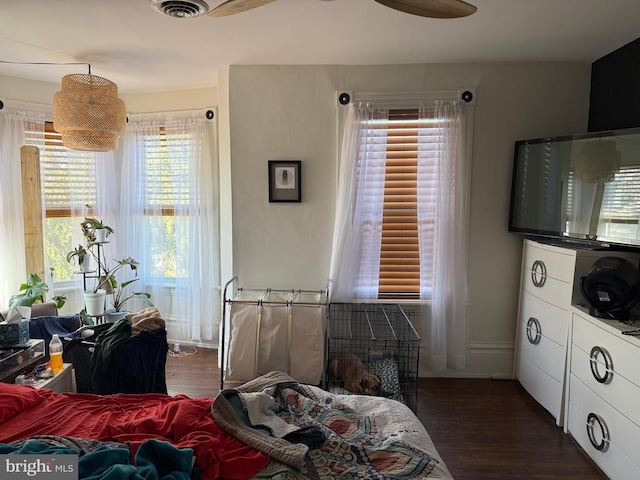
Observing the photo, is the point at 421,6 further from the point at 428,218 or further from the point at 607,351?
the point at 607,351

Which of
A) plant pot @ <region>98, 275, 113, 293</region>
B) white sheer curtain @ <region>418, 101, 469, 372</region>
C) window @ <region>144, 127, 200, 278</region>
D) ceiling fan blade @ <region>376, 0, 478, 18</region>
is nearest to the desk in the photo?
plant pot @ <region>98, 275, 113, 293</region>

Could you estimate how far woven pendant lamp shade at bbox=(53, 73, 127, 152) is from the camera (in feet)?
8.63

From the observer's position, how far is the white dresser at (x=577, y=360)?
6.40 feet

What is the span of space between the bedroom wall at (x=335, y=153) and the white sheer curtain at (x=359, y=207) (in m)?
0.14

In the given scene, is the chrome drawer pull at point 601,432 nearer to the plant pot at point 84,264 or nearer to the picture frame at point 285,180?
the picture frame at point 285,180

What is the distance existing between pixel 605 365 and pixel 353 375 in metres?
1.50

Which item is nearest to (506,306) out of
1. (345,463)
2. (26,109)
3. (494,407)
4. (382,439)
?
(494,407)

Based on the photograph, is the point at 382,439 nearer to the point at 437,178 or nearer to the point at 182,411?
the point at 182,411

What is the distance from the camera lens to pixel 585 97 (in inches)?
117

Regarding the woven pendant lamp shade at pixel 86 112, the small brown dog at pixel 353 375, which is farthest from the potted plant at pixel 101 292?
the small brown dog at pixel 353 375

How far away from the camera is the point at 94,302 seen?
128 inches

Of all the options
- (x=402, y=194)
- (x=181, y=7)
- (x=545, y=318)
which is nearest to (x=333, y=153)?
(x=402, y=194)

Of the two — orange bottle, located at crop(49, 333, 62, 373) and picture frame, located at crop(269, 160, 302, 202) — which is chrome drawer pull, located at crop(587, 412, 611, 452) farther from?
orange bottle, located at crop(49, 333, 62, 373)

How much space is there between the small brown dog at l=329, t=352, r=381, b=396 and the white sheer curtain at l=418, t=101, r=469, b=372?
2.46ft
